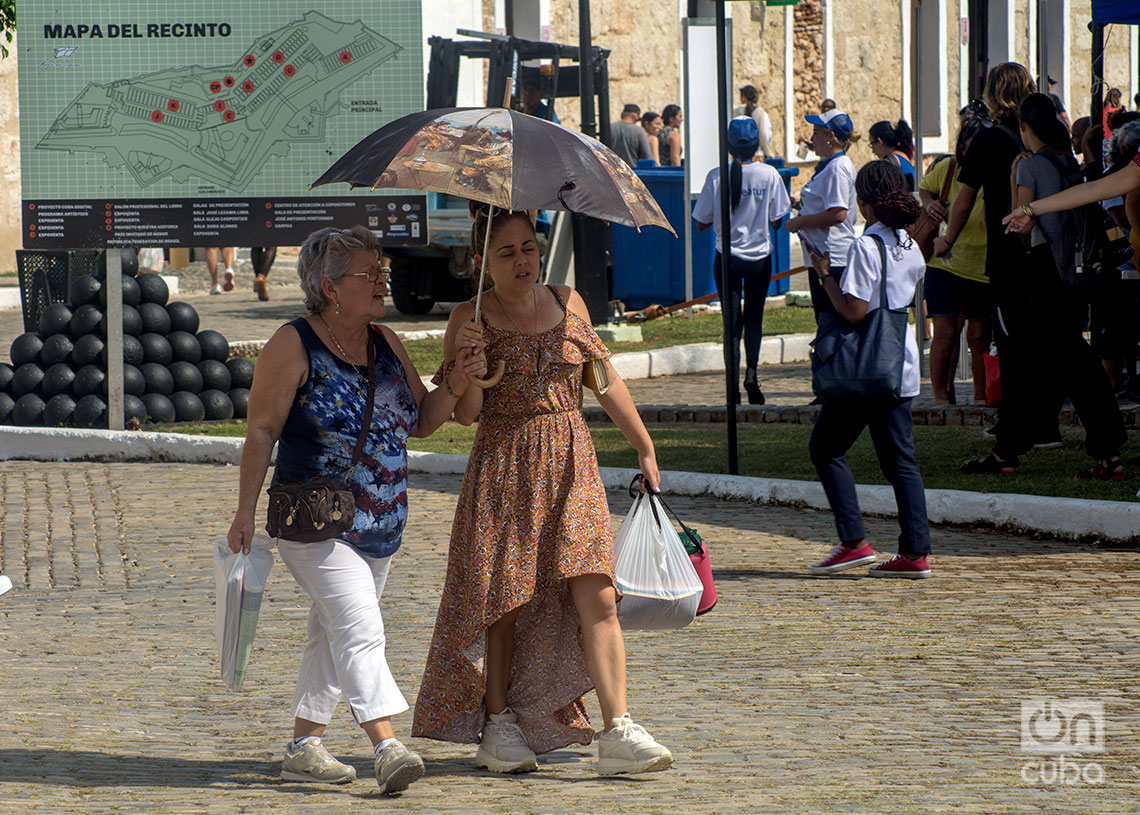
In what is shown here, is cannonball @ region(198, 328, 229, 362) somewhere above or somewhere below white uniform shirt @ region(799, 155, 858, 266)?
below

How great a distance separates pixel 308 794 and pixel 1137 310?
25.2 ft

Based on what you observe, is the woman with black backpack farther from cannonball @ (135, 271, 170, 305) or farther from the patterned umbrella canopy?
cannonball @ (135, 271, 170, 305)

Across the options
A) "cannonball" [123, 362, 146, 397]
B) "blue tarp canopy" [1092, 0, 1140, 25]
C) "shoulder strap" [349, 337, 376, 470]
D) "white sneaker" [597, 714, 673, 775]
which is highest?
"blue tarp canopy" [1092, 0, 1140, 25]

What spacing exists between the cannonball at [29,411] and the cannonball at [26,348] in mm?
282

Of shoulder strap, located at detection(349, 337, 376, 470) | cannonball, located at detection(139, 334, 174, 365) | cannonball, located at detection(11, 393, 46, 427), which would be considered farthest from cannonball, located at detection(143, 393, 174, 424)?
shoulder strap, located at detection(349, 337, 376, 470)

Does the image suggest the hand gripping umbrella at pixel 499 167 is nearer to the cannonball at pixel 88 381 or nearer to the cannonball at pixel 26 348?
the cannonball at pixel 88 381

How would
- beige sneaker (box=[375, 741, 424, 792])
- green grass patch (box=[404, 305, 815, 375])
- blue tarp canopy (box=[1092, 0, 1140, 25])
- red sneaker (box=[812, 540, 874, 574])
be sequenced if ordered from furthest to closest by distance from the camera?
green grass patch (box=[404, 305, 815, 375]) < blue tarp canopy (box=[1092, 0, 1140, 25]) < red sneaker (box=[812, 540, 874, 574]) < beige sneaker (box=[375, 741, 424, 792])

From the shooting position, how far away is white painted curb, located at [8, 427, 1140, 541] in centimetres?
789

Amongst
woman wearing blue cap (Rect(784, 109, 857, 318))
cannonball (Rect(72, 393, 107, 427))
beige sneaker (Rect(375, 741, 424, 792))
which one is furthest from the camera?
cannonball (Rect(72, 393, 107, 427))

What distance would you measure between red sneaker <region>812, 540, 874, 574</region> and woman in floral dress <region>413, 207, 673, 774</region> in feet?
8.78

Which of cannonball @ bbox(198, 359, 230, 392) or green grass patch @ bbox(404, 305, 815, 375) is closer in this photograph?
cannonball @ bbox(198, 359, 230, 392)

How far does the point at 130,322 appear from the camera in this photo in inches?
469

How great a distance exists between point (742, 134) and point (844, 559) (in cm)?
580

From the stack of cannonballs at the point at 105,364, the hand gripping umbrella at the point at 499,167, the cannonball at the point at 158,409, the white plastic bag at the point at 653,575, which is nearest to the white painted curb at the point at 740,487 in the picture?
the stack of cannonballs at the point at 105,364
